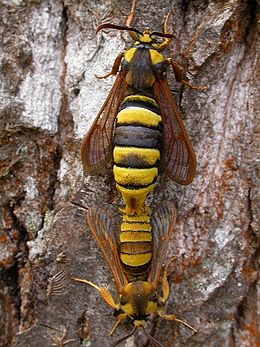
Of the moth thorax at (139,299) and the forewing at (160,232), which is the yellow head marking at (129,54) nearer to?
the forewing at (160,232)

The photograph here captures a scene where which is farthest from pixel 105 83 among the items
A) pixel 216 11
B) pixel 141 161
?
pixel 216 11

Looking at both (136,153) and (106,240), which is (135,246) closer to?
(106,240)

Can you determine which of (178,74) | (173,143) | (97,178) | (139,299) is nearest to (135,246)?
(139,299)

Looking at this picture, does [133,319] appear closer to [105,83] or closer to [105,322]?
[105,322]

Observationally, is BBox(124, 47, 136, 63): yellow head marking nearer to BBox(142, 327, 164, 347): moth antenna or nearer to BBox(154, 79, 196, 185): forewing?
BBox(154, 79, 196, 185): forewing

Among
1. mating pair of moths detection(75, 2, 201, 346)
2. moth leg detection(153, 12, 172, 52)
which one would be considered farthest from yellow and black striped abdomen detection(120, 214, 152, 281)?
moth leg detection(153, 12, 172, 52)
